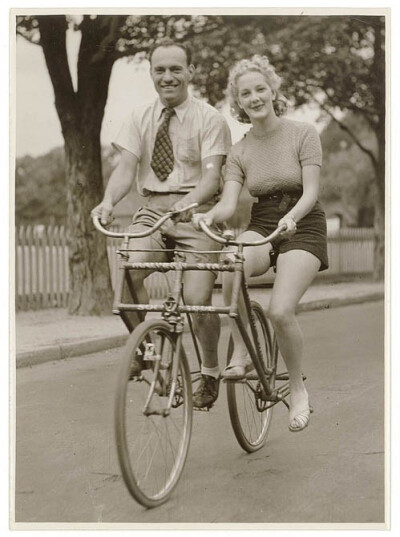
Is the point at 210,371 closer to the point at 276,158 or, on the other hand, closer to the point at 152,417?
the point at 152,417

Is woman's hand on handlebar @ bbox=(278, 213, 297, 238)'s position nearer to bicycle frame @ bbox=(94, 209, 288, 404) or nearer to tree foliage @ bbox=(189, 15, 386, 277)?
bicycle frame @ bbox=(94, 209, 288, 404)

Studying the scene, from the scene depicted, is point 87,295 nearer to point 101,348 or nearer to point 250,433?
point 101,348

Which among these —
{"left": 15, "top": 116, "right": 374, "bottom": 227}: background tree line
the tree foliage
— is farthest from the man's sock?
{"left": 15, "top": 116, "right": 374, "bottom": 227}: background tree line

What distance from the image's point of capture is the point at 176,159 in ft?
15.1

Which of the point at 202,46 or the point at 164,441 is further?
the point at 202,46

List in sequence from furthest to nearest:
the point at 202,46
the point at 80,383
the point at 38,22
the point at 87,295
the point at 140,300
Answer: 1. the point at 202,46
2. the point at 87,295
3. the point at 80,383
4. the point at 38,22
5. the point at 140,300

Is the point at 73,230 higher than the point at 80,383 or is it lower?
higher

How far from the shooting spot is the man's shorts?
14.6 feet

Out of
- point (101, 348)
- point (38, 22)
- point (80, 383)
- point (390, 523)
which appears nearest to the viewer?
point (390, 523)

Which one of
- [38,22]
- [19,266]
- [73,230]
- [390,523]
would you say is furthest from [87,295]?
[390,523]

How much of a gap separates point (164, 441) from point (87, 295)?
21.9 feet

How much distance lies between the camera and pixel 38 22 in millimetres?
5180

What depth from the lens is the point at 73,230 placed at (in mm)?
10750
